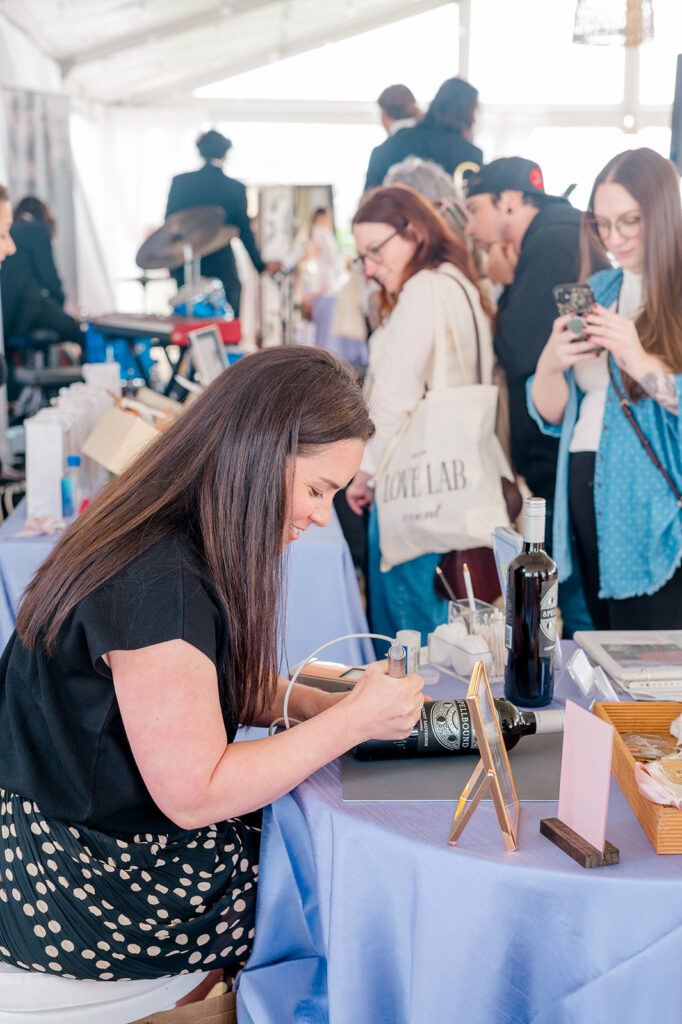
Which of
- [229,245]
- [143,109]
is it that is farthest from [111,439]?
[143,109]

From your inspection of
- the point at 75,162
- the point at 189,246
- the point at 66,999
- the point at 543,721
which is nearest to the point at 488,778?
the point at 543,721

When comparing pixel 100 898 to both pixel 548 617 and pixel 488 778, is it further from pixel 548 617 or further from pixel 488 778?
pixel 548 617

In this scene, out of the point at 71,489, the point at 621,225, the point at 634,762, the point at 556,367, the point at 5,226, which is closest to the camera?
the point at 634,762

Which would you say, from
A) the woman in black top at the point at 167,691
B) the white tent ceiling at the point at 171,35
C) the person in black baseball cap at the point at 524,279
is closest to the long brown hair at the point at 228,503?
the woman in black top at the point at 167,691

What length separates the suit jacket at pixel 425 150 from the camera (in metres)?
2.94

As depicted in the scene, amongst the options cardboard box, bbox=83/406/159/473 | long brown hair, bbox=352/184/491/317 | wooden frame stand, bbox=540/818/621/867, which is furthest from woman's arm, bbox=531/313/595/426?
wooden frame stand, bbox=540/818/621/867

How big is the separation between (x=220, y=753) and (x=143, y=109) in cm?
437

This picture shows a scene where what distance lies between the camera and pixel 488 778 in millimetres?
948

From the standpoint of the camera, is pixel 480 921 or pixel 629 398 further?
pixel 629 398

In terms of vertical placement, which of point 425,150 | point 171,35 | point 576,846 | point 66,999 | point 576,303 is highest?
point 171,35

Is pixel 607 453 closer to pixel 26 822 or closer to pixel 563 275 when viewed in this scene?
pixel 563 275

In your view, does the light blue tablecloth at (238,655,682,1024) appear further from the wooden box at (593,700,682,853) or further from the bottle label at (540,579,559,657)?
the bottle label at (540,579,559,657)

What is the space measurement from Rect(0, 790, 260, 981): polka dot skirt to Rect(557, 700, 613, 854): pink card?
43 centimetres

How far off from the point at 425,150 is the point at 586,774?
2.50m
